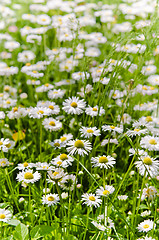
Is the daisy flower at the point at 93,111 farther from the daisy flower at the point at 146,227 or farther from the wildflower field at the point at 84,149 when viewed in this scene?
the daisy flower at the point at 146,227

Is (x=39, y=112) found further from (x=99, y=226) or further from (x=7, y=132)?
(x=99, y=226)

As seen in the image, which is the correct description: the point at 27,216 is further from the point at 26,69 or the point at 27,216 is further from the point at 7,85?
the point at 7,85

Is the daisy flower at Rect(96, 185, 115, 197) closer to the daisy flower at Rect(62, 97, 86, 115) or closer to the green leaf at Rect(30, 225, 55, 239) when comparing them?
the green leaf at Rect(30, 225, 55, 239)

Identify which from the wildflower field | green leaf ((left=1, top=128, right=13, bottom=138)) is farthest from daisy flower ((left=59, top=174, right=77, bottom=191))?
green leaf ((left=1, top=128, right=13, bottom=138))

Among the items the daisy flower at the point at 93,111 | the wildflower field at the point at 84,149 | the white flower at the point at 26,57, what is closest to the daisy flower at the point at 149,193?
→ the wildflower field at the point at 84,149

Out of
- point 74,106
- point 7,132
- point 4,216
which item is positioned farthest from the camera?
point 7,132

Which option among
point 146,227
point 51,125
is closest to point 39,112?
point 51,125

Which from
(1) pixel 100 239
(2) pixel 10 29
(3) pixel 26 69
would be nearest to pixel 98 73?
(3) pixel 26 69

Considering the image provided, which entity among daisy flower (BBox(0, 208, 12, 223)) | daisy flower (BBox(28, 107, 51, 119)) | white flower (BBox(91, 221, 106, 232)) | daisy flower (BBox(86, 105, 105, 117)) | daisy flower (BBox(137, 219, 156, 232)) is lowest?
daisy flower (BBox(137, 219, 156, 232))
